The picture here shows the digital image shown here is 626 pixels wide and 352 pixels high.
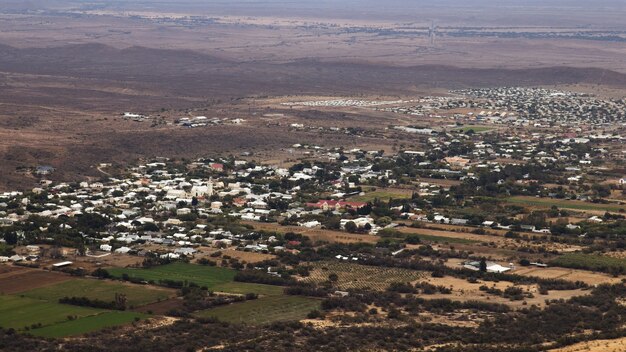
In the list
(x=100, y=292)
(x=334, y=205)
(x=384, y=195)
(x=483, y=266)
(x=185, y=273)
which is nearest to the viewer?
(x=100, y=292)

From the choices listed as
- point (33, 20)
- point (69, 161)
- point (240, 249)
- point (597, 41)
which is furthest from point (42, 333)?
point (33, 20)

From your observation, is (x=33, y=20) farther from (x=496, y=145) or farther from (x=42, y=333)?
(x=42, y=333)

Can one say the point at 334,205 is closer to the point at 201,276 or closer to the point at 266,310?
the point at 201,276

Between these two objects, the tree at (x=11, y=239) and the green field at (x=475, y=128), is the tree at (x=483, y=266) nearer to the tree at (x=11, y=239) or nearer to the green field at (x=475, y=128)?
the tree at (x=11, y=239)

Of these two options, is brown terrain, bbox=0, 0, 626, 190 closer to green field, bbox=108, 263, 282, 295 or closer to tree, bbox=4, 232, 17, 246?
tree, bbox=4, 232, 17, 246

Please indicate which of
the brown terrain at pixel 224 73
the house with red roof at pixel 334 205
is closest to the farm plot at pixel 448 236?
the house with red roof at pixel 334 205

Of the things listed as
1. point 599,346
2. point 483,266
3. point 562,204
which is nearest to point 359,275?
point 483,266

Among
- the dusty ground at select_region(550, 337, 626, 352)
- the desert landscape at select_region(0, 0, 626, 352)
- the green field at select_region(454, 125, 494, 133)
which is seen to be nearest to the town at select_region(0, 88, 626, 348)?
the desert landscape at select_region(0, 0, 626, 352)
